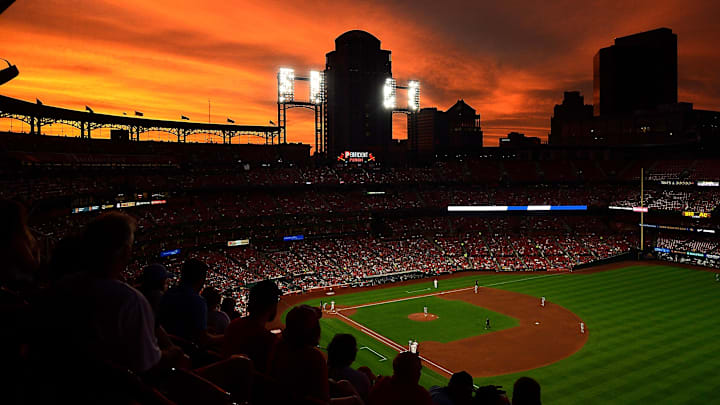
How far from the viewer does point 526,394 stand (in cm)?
501

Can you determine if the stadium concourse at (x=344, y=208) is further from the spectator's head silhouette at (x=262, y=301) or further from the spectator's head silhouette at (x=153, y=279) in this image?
the spectator's head silhouette at (x=262, y=301)

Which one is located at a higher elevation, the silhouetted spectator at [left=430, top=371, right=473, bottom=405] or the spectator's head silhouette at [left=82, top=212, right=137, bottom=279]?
the spectator's head silhouette at [left=82, top=212, right=137, bottom=279]

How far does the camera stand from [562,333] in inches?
1363

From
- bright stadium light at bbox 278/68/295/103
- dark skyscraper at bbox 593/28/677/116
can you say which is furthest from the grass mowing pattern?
dark skyscraper at bbox 593/28/677/116

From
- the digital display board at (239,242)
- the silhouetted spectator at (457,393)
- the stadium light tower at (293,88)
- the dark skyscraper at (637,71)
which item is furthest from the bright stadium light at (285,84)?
the dark skyscraper at (637,71)

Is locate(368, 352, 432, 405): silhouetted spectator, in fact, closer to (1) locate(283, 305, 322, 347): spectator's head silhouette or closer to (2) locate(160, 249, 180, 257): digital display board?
(1) locate(283, 305, 322, 347): spectator's head silhouette

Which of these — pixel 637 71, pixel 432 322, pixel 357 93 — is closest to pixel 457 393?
pixel 432 322

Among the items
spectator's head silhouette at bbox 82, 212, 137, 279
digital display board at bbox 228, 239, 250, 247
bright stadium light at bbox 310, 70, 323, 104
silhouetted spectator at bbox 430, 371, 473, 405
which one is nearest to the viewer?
spectator's head silhouette at bbox 82, 212, 137, 279

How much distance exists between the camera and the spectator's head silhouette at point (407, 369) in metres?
4.84

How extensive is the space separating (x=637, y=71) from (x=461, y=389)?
198882 mm

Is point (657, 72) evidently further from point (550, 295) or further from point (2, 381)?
point (2, 381)

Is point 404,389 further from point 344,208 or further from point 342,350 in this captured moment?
point 344,208

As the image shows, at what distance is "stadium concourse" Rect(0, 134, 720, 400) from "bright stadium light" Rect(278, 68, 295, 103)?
10030 mm

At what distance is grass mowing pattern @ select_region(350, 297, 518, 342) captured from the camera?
34.8 metres
